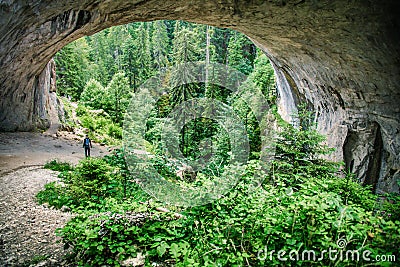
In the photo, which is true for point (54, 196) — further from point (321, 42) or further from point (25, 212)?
point (321, 42)

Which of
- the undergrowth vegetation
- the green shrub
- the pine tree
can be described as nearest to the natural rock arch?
the green shrub

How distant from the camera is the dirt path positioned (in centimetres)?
406

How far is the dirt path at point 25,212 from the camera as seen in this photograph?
4062mm

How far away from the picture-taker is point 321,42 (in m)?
8.93

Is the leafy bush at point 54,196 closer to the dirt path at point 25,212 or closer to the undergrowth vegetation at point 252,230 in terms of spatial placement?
the dirt path at point 25,212

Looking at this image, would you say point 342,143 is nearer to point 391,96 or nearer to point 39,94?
point 391,96

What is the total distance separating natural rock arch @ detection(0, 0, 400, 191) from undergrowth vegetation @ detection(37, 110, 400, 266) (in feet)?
18.9

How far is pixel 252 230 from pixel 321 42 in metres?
8.30

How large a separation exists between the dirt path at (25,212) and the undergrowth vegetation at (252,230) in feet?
2.81

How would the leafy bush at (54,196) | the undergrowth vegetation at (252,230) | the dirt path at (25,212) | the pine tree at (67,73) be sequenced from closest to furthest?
1. the undergrowth vegetation at (252,230)
2. the dirt path at (25,212)
3. the leafy bush at (54,196)
4. the pine tree at (67,73)

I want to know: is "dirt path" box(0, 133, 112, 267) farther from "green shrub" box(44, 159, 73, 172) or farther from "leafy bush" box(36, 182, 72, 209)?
"green shrub" box(44, 159, 73, 172)

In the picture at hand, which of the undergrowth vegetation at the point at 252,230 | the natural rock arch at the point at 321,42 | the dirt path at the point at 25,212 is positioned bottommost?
the dirt path at the point at 25,212

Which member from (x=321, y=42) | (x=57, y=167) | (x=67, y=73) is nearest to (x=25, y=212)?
(x=57, y=167)

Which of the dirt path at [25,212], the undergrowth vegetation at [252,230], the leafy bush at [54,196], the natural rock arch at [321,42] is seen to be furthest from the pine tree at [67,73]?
the undergrowth vegetation at [252,230]
